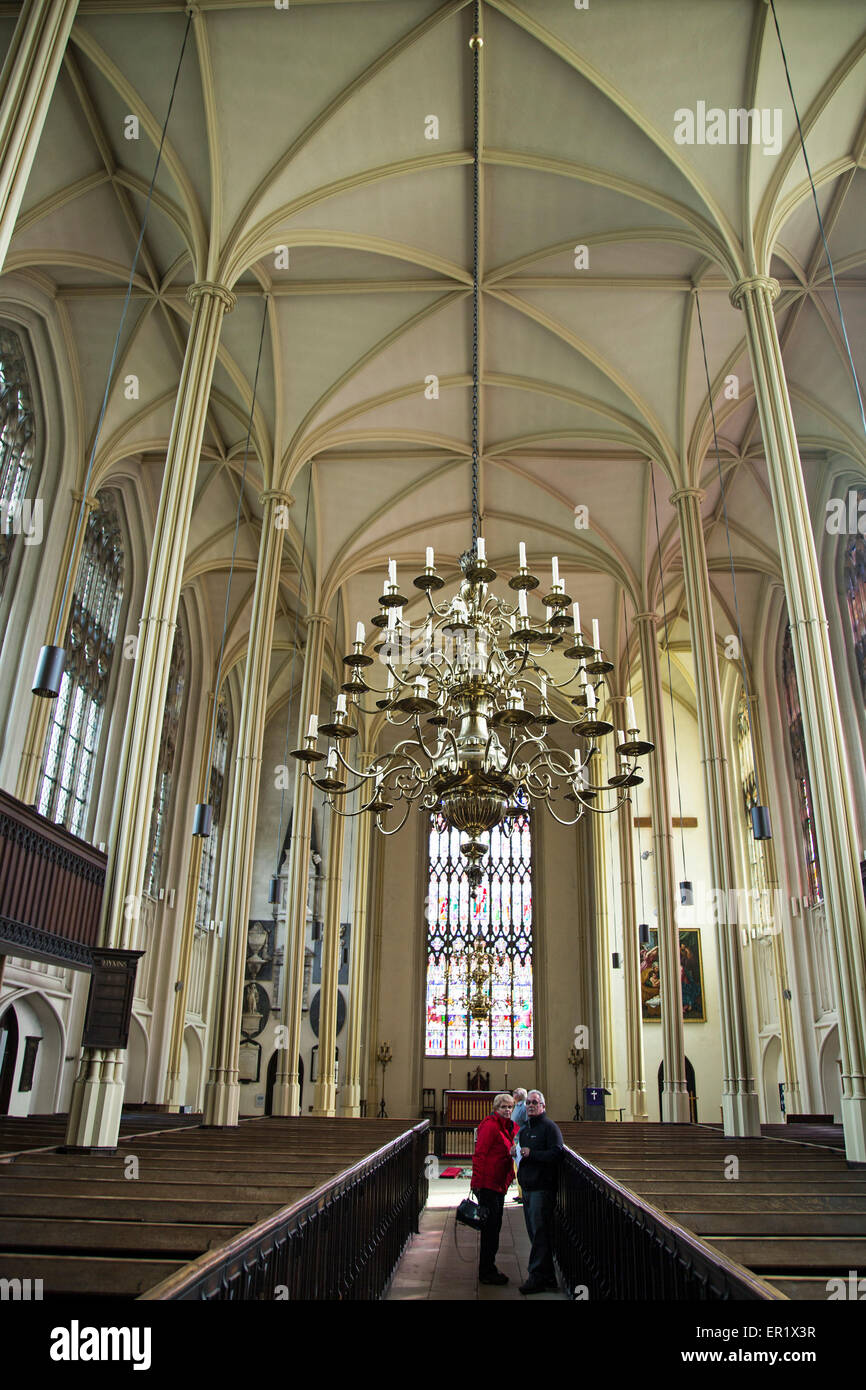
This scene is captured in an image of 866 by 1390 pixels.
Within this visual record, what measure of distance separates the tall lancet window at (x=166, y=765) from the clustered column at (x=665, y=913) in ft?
33.1

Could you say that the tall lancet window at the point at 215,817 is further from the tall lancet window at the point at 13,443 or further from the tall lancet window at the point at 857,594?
the tall lancet window at the point at 857,594

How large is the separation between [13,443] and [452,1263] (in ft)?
40.0

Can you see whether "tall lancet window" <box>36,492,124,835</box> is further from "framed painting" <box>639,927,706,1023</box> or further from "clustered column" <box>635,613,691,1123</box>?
"framed painting" <box>639,927,706,1023</box>

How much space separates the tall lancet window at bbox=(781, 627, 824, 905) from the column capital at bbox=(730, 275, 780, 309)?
9.41m

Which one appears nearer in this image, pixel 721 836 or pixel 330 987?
pixel 721 836

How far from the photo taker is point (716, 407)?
46.0 ft

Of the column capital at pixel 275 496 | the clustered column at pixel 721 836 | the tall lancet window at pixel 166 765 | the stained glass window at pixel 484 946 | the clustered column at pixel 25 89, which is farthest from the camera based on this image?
the stained glass window at pixel 484 946

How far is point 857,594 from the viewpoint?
15.8m

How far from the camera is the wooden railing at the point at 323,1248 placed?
261 centimetres

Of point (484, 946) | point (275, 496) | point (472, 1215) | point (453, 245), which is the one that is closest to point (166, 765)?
point (275, 496)

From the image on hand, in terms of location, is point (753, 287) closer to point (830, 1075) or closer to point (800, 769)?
point (800, 769)

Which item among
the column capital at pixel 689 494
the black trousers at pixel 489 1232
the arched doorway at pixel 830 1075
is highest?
the column capital at pixel 689 494

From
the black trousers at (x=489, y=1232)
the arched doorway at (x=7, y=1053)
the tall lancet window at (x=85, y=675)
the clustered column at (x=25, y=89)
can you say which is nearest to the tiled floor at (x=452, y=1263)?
the black trousers at (x=489, y=1232)
